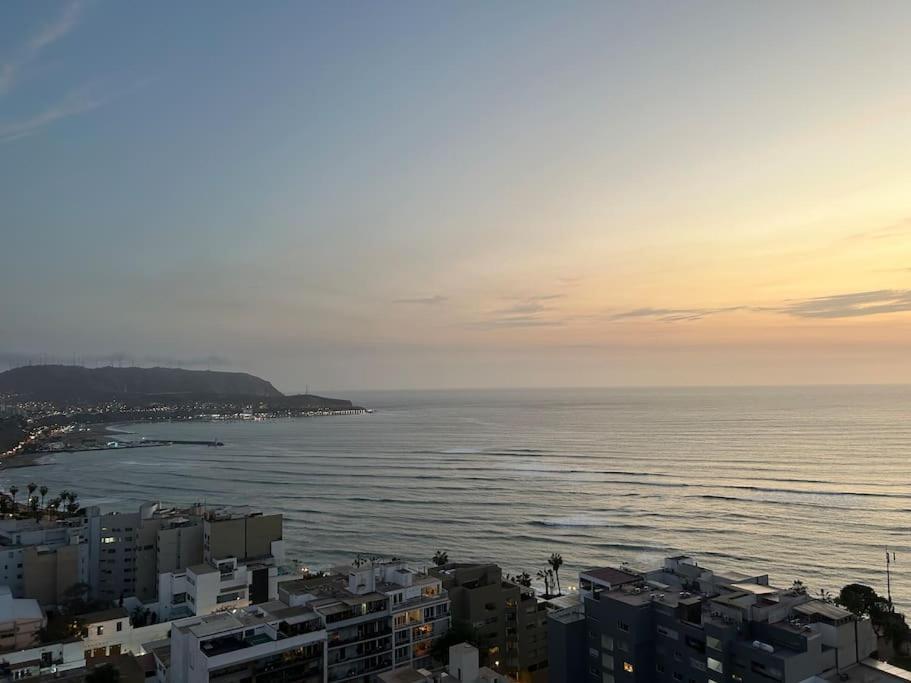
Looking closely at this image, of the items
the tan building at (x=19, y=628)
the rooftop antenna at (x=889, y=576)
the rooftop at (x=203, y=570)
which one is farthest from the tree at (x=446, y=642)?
the rooftop antenna at (x=889, y=576)

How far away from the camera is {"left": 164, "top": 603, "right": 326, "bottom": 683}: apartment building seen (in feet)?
83.2

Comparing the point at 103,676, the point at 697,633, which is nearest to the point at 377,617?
the point at 103,676

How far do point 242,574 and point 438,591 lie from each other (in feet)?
58.7

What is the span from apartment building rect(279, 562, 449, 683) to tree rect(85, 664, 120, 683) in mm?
8249

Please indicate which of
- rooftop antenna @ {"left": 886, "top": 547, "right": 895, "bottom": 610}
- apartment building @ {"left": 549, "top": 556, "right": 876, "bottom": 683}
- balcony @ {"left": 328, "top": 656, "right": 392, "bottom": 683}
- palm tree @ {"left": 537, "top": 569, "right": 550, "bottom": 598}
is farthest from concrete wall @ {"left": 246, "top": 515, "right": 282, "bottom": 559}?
rooftop antenna @ {"left": 886, "top": 547, "right": 895, "bottom": 610}

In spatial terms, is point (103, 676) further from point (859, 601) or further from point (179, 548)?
point (859, 601)

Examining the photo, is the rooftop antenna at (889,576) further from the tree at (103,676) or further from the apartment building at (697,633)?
the tree at (103,676)

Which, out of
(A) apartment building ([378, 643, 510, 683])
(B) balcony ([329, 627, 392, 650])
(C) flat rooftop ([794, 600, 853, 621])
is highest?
(C) flat rooftop ([794, 600, 853, 621])

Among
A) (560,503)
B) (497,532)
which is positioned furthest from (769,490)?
(497,532)

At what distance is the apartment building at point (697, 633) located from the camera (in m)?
24.2

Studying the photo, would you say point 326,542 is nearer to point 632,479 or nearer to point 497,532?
point 497,532

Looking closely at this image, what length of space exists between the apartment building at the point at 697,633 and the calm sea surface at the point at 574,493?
30.1m

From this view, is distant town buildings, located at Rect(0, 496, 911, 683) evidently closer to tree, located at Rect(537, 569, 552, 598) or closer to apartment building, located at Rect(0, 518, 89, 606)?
apartment building, located at Rect(0, 518, 89, 606)

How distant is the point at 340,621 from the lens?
29484 mm
